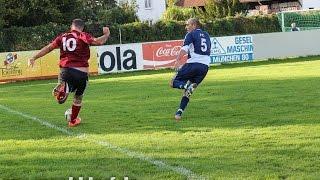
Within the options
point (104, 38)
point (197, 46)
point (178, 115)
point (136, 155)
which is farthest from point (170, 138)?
point (197, 46)

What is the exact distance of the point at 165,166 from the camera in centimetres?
781

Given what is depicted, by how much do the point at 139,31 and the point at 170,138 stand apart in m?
36.4

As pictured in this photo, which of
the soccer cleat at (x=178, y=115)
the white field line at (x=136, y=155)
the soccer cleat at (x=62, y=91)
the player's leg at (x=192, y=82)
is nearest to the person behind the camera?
the white field line at (x=136, y=155)

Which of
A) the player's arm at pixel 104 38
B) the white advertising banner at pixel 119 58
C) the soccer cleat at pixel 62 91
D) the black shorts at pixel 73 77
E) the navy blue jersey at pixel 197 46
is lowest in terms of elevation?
the white advertising banner at pixel 119 58

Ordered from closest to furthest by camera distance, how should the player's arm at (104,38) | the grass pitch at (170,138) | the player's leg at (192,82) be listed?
the grass pitch at (170,138) → the player's arm at (104,38) → the player's leg at (192,82)

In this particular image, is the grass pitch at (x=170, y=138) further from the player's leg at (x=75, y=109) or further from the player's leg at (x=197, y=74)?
the player's leg at (x=197, y=74)

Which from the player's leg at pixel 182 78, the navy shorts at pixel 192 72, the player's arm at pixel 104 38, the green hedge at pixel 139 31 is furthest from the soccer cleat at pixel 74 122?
the green hedge at pixel 139 31

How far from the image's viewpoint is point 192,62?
501 inches

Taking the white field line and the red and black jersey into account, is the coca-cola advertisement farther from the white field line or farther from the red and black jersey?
the red and black jersey

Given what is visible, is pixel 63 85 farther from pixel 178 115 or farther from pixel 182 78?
pixel 182 78

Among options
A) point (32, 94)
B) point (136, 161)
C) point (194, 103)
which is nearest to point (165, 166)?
point (136, 161)

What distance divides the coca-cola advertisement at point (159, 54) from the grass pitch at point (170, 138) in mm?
15859

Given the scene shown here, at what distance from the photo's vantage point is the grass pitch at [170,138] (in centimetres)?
759

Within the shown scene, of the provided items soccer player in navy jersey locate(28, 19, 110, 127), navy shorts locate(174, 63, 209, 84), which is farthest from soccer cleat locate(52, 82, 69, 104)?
navy shorts locate(174, 63, 209, 84)
